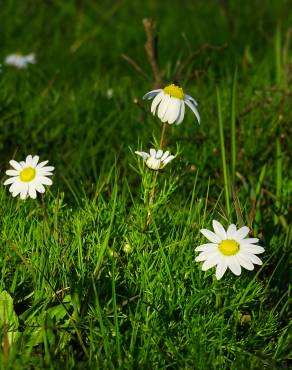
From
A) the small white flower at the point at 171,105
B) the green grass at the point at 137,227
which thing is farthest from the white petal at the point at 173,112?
the green grass at the point at 137,227

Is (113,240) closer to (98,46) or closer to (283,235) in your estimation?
(283,235)

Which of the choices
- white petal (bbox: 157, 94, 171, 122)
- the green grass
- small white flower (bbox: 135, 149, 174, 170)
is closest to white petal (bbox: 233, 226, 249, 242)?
the green grass

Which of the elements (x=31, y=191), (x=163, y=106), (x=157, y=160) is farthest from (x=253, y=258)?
(x=31, y=191)

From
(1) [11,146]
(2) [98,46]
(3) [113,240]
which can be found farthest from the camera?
(2) [98,46]

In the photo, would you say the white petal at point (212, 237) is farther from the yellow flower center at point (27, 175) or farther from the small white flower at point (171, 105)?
the yellow flower center at point (27, 175)

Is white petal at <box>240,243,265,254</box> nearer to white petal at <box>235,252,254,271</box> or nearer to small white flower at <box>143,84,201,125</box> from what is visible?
white petal at <box>235,252,254,271</box>

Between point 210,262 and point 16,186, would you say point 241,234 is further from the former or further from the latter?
point 16,186

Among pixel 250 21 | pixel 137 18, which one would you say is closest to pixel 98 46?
pixel 137 18
